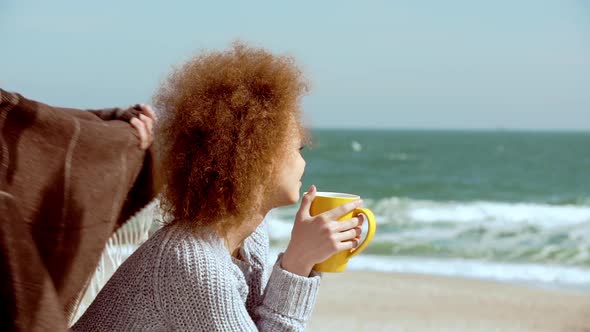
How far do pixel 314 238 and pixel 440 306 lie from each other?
186 inches

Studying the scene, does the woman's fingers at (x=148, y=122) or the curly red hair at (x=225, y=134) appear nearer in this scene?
the curly red hair at (x=225, y=134)

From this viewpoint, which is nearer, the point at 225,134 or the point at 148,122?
the point at 225,134

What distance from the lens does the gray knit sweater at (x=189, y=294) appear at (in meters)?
1.41

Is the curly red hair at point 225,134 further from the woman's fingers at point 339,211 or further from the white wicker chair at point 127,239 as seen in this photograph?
the white wicker chair at point 127,239

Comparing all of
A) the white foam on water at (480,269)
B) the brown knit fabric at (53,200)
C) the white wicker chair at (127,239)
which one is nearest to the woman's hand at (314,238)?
the brown knit fabric at (53,200)

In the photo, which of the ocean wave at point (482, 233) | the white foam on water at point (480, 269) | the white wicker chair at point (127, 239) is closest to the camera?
the white wicker chair at point (127, 239)

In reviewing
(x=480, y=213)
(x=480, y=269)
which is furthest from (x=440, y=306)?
(x=480, y=213)

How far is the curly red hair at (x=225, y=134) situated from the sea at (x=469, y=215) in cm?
10

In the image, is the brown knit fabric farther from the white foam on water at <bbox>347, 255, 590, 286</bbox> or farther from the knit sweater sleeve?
the white foam on water at <bbox>347, 255, 590, 286</bbox>

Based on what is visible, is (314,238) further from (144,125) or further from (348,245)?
(144,125)

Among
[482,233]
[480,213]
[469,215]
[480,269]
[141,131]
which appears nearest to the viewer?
[141,131]

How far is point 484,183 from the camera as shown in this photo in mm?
23859

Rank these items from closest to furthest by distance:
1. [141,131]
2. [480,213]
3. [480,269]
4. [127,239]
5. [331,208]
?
[331,208] → [141,131] → [127,239] → [480,269] → [480,213]

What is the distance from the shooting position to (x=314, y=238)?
147 cm
